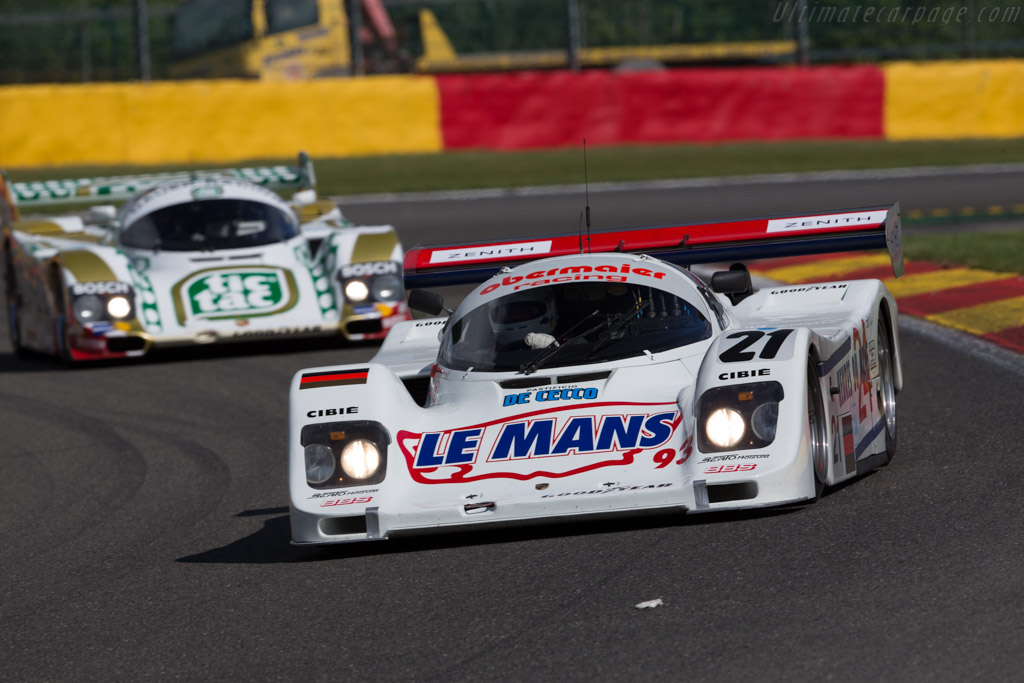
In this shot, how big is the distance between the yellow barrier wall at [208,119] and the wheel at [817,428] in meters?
15.7

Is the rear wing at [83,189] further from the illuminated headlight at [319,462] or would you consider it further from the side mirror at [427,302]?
the illuminated headlight at [319,462]

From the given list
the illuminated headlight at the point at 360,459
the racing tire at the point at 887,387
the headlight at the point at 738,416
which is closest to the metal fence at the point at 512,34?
the racing tire at the point at 887,387

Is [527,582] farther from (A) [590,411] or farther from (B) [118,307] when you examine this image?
(B) [118,307]

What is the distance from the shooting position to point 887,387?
749 centimetres

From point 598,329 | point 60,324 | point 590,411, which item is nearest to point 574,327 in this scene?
point 598,329

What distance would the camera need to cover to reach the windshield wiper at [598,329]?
6461 mm

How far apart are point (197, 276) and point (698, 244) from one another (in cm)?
486

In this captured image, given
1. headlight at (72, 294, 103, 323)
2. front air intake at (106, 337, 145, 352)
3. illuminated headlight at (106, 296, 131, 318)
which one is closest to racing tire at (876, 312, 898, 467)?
→ front air intake at (106, 337, 145, 352)

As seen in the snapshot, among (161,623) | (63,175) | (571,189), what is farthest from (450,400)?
(63,175)

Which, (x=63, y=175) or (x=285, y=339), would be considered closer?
(x=285, y=339)

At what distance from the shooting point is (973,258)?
490 inches

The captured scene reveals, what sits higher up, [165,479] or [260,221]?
[260,221]

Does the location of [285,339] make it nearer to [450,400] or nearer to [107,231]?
[107,231]

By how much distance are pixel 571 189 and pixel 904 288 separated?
8.24m
